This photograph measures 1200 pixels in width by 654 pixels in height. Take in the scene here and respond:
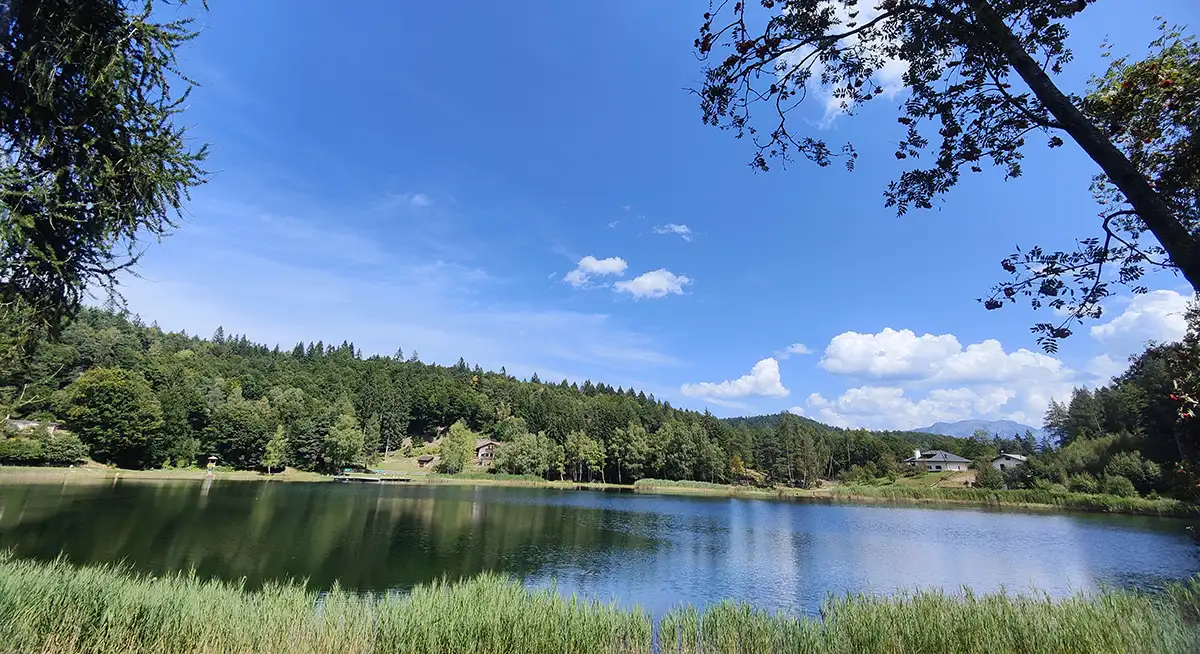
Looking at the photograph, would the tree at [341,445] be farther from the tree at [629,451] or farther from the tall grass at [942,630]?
the tall grass at [942,630]

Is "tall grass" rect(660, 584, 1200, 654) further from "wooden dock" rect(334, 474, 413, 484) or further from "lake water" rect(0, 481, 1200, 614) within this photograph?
"wooden dock" rect(334, 474, 413, 484)

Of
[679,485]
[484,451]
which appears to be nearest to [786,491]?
Answer: [679,485]

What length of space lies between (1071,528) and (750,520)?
2255 centimetres

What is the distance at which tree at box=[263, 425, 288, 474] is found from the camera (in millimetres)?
69625

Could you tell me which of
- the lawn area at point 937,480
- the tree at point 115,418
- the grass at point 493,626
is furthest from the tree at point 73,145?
the lawn area at point 937,480

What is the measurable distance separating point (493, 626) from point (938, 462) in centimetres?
10879

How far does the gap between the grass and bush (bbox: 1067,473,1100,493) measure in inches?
2451

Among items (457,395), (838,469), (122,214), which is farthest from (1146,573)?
(457,395)

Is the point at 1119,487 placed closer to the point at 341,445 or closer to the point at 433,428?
the point at 341,445

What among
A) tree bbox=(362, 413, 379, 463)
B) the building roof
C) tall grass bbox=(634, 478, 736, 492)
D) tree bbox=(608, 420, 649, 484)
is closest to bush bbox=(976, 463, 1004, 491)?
the building roof

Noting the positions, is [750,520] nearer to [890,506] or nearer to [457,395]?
[890,506]

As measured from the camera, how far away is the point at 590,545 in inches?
1089

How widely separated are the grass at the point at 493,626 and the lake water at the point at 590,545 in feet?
6.33

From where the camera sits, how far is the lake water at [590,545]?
19.2 m
